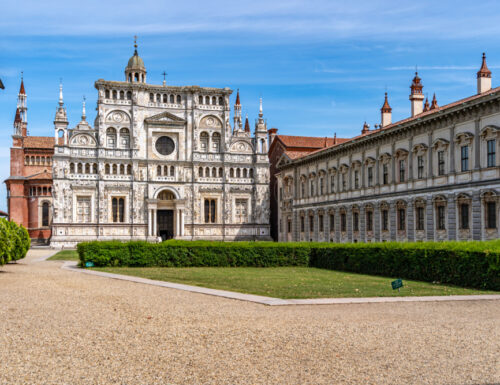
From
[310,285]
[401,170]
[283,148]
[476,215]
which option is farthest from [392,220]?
[283,148]

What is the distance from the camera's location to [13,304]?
1714cm

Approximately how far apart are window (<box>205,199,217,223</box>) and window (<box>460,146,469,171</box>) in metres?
41.6

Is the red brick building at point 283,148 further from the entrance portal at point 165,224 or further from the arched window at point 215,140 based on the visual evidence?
the entrance portal at point 165,224

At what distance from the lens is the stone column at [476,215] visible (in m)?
36.4

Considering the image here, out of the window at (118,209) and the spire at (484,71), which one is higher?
the spire at (484,71)

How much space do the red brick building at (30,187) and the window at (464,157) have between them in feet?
208

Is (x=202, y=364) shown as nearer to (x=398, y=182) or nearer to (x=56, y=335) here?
(x=56, y=335)

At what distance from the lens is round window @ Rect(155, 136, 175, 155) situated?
246 ft

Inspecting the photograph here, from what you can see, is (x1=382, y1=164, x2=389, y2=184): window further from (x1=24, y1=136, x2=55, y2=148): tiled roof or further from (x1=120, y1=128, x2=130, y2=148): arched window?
(x1=24, y1=136, x2=55, y2=148): tiled roof

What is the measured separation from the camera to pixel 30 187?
87812 millimetres

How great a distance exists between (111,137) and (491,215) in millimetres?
49586

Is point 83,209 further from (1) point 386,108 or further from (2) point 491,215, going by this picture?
(2) point 491,215

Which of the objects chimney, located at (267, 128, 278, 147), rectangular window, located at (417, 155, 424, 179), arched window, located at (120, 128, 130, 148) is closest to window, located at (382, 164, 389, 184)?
rectangular window, located at (417, 155, 424, 179)

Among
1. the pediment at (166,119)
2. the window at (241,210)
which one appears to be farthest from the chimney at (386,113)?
the pediment at (166,119)
